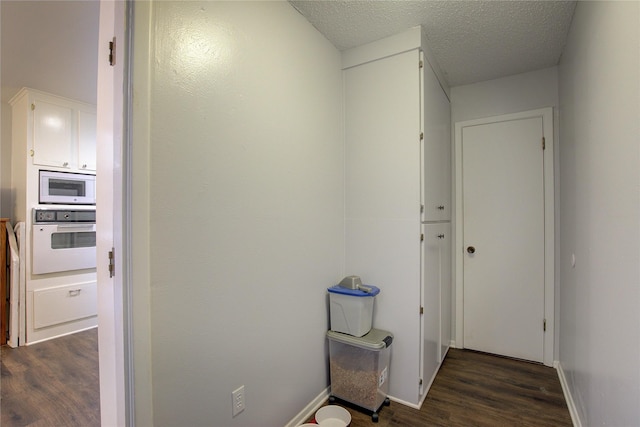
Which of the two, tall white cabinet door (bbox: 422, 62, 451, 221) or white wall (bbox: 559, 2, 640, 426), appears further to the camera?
tall white cabinet door (bbox: 422, 62, 451, 221)

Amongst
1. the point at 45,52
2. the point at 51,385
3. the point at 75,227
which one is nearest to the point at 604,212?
the point at 51,385

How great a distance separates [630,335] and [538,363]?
1.91 m

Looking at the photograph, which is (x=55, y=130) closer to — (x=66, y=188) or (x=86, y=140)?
(x=86, y=140)

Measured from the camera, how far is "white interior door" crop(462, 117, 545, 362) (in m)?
2.58

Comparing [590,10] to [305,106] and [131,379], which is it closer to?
[305,106]

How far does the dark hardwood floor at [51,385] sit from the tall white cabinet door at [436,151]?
2651mm

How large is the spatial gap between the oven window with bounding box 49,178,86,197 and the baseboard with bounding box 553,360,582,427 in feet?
15.8

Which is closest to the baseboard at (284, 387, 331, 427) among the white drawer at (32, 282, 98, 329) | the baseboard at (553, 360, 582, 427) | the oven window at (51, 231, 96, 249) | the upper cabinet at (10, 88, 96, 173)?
the baseboard at (553, 360, 582, 427)

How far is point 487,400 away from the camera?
6.65 feet

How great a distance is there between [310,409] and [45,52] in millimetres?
3349

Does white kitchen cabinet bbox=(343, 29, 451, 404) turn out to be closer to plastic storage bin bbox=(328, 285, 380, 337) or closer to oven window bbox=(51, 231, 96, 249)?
plastic storage bin bbox=(328, 285, 380, 337)

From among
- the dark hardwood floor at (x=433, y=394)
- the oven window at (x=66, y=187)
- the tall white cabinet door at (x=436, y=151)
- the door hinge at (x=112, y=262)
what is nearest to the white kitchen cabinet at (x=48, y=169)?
the oven window at (x=66, y=187)

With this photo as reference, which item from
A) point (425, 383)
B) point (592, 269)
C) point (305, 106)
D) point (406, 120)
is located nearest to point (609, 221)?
point (592, 269)

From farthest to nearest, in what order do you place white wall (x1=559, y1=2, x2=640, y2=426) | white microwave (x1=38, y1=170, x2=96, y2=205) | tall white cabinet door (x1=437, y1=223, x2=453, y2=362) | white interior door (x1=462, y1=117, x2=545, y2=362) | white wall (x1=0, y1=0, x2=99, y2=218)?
1. white microwave (x1=38, y1=170, x2=96, y2=205)
2. white interior door (x1=462, y1=117, x2=545, y2=362)
3. tall white cabinet door (x1=437, y1=223, x2=453, y2=362)
4. white wall (x1=0, y1=0, x2=99, y2=218)
5. white wall (x1=559, y1=2, x2=640, y2=426)
